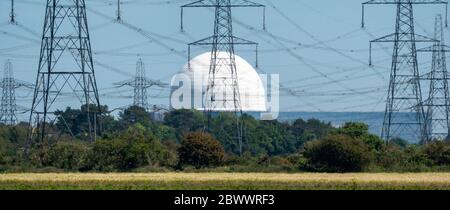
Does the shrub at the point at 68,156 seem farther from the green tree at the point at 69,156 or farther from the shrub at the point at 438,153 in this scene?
the shrub at the point at 438,153

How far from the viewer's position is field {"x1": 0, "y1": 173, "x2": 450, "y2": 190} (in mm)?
74812

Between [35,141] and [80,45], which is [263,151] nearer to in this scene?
[35,141]

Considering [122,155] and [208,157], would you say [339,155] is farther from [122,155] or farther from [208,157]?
[122,155]

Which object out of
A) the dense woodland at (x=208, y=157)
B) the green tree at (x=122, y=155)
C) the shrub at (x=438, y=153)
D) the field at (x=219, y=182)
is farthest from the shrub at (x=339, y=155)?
the green tree at (x=122, y=155)

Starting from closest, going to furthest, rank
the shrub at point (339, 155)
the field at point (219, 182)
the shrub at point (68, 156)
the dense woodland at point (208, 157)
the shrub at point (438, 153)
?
the field at point (219, 182) → the shrub at point (339, 155) → the dense woodland at point (208, 157) → the shrub at point (68, 156) → the shrub at point (438, 153)

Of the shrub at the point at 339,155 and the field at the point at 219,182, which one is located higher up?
the shrub at the point at 339,155

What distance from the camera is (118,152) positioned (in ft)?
341

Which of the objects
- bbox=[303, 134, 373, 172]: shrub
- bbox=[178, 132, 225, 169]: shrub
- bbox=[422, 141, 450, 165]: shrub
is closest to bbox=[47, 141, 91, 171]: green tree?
bbox=[178, 132, 225, 169]: shrub

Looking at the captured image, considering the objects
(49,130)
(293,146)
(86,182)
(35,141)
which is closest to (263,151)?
(293,146)

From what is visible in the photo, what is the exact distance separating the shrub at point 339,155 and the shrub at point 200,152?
867 centimetres

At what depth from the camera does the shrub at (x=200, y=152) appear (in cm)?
10525
